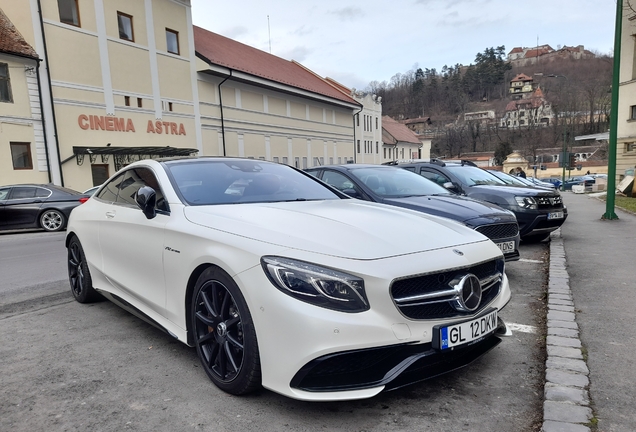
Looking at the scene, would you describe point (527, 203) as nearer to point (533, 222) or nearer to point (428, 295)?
point (533, 222)

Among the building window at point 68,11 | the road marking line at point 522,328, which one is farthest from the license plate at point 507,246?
the building window at point 68,11

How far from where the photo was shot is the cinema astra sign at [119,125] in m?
20.3

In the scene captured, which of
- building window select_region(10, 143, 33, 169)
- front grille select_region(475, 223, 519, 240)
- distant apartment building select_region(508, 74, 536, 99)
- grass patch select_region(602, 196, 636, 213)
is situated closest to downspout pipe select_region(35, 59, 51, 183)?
building window select_region(10, 143, 33, 169)

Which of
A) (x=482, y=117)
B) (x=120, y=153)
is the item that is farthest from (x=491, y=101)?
(x=120, y=153)

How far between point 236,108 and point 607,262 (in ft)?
85.0

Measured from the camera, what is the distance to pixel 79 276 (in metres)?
4.89

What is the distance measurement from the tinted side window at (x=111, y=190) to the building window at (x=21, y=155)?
1643cm

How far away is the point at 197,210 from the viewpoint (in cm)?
322

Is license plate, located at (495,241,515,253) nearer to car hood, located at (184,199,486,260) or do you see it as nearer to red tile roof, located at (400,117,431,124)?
car hood, located at (184,199,486,260)

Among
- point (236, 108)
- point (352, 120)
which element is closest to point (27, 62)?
point (236, 108)

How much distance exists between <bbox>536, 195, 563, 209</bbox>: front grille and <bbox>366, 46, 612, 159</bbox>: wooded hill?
3073 inches

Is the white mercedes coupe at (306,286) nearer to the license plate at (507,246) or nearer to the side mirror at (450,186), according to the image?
the license plate at (507,246)

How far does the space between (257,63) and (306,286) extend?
113 ft

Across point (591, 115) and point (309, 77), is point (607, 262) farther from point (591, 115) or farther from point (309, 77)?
point (591, 115)
